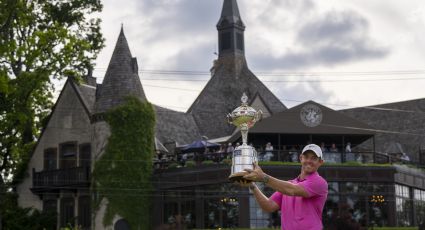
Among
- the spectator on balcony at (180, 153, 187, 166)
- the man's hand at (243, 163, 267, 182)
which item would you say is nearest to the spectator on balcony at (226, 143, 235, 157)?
the spectator on balcony at (180, 153, 187, 166)

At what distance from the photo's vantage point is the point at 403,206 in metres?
43.9

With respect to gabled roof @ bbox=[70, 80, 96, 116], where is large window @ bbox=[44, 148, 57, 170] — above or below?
below

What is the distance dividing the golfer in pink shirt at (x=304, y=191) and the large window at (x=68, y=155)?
134 ft

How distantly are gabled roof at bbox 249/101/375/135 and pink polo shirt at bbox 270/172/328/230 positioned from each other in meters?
37.0

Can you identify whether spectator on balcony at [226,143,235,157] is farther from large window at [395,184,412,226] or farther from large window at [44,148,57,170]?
large window at [44,148,57,170]

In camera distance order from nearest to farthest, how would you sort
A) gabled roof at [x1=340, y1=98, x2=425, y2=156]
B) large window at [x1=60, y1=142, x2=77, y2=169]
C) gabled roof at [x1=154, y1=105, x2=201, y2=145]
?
large window at [x1=60, y1=142, x2=77, y2=169]
gabled roof at [x1=154, y1=105, x2=201, y2=145]
gabled roof at [x1=340, y1=98, x2=425, y2=156]

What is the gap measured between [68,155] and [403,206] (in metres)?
19.0

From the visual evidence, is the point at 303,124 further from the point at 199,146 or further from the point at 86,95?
the point at 86,95

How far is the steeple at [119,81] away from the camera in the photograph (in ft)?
148

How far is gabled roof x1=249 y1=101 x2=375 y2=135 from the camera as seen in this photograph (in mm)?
45312

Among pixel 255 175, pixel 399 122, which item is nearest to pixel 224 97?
pixel 399 122

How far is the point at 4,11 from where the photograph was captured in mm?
40844

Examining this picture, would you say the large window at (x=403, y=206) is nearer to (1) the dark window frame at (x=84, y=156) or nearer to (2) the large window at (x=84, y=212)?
(2) the large window at (x=84, y=212)

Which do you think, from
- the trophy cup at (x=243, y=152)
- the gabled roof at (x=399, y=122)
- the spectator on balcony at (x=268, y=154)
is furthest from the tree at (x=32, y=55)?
the trophy cup at (x=243, y=152)
